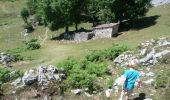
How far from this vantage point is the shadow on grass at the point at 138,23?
254ft

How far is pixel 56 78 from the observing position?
2758 centimetres

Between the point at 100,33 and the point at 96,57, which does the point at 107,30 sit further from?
the point at 96,57

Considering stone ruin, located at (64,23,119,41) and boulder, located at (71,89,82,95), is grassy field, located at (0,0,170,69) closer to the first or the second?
stone ruin, located at (64,23,119,41)

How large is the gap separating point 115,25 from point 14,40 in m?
31.2

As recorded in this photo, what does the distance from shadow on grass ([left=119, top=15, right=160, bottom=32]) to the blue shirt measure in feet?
178

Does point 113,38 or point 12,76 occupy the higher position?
point 12,76

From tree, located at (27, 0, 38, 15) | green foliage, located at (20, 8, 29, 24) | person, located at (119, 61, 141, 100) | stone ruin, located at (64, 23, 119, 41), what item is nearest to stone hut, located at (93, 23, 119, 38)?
stone ruin, located at (64, 23, 119, 41)

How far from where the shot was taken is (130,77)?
22641 millimetres

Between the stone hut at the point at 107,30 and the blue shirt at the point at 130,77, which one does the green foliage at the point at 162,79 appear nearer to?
the blue shirt at the point at 130,77

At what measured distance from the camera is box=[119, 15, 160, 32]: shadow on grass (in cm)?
7747

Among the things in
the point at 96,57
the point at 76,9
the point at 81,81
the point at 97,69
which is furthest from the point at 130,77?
the point at 76,9

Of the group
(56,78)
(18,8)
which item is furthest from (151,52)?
(18,8)

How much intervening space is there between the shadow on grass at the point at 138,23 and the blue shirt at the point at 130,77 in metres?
54.3

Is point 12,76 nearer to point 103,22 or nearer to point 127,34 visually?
point 127,34
